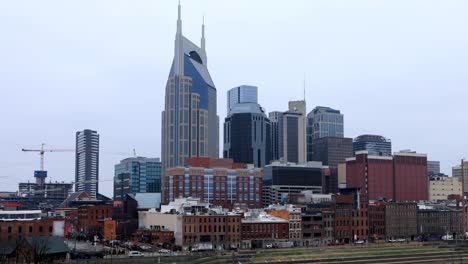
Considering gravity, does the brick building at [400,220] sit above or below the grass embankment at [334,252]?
above

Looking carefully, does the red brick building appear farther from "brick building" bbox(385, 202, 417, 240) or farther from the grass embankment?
"brick building" bbox(385, 202, 417, 240)

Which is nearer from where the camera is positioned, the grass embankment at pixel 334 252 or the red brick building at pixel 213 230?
the grass embankment at pixel 334 252

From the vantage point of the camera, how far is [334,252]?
132000 mm

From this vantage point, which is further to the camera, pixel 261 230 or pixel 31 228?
pixel 261 230

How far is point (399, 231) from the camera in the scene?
19225 cm

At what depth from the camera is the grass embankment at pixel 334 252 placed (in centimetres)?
12319

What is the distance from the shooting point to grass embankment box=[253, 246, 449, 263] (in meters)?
123

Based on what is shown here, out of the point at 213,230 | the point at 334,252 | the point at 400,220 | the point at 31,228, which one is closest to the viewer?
the point at 31,228

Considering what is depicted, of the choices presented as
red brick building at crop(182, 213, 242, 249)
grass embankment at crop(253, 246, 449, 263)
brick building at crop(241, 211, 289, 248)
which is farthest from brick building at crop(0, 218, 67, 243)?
brick building at crop(241, 211, 289, 248)

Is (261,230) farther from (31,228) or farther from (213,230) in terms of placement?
(31,228)

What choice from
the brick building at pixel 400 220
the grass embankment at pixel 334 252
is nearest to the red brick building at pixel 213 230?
the grass embankment at pixel 334 252

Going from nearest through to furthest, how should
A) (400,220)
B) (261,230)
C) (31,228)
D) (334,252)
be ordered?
(31,228) → (334,252) → (261,230) → (400,220)

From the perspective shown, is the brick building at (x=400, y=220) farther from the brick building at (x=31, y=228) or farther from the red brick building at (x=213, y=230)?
the brick building at (x=31, y=228)

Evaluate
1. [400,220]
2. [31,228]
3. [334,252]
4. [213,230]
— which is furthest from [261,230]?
[400,220]
